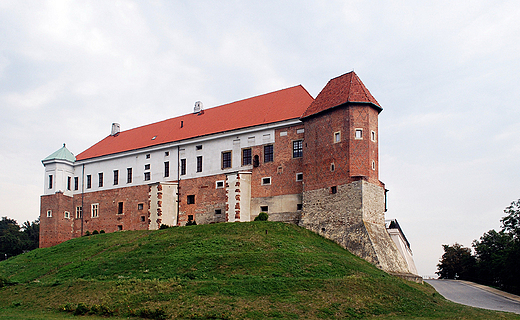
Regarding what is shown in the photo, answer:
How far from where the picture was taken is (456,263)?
5734 cm

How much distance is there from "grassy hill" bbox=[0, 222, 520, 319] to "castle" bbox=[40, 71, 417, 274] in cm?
357

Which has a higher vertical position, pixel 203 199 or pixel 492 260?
pixel 203 199

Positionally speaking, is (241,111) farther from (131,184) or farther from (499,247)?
(499,247)

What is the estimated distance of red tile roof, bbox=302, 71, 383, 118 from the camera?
1483 inches

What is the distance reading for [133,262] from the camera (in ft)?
101

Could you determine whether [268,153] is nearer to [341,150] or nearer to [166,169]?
[341,150]

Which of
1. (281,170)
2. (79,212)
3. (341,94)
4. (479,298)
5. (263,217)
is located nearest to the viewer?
(479,298)

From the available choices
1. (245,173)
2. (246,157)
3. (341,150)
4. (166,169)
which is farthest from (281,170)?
(166,169)

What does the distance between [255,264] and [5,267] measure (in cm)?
2147

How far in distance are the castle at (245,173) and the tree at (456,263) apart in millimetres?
18879

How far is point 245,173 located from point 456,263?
30.4 m

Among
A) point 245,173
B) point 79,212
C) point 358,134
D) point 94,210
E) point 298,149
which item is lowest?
point 79,212

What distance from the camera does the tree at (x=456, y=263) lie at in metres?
54.3

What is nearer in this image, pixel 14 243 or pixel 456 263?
Result: pixel 456 263
